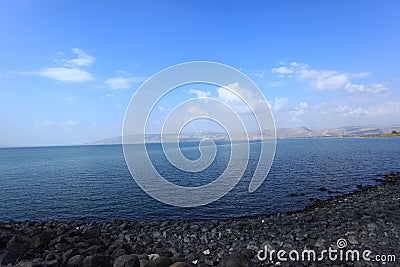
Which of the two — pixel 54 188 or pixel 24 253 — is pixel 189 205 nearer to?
pixel 24 253

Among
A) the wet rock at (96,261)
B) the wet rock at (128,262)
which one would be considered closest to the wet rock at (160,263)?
the wet rock at (128,262)

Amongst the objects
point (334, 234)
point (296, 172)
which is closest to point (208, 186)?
point (296, 172)

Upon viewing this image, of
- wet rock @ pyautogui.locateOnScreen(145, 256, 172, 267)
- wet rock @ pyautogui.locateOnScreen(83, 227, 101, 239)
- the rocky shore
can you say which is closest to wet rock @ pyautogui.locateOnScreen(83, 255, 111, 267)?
the rocky shore

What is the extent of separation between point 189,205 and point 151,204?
357cm

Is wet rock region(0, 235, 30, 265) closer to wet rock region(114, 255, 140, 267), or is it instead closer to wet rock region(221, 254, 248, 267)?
wet rock region(114, 255, 140, 267)

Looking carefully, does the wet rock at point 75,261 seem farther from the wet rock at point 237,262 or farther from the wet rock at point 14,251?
the wet rock at point 237,262

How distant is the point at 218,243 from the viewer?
41.8 ft

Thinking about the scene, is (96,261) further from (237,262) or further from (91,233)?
(91,233)

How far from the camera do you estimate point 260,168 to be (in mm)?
47562
